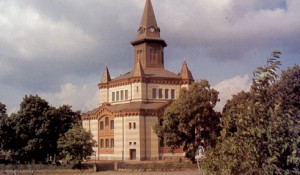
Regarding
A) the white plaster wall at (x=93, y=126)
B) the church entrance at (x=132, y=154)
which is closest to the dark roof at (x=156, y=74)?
the white plaster wall at (x=93, y=126)

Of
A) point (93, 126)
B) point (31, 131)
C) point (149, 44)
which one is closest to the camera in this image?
point (31, 131)

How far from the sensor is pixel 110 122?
75938 mm

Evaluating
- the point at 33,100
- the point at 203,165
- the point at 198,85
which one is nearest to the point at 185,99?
the point at 198,85

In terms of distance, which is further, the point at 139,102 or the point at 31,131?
the point at 139,102

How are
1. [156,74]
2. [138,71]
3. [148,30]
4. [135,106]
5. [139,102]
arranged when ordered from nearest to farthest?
1. [135,106]
2. [139,102]
3. [138,71]
4. [156,74]
5. [148,30]

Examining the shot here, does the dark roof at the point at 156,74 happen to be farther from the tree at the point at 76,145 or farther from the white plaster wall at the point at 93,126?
the tree at the point at 76,145

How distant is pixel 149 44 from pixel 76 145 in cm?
3490

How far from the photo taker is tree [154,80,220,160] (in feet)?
172

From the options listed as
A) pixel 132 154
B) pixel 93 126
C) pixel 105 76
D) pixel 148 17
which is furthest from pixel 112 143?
pixel 148 17

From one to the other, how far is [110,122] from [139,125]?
818 centimetres

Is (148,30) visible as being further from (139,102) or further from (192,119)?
(192,119)

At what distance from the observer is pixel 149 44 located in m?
82.9

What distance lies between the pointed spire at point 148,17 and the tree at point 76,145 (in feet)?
117

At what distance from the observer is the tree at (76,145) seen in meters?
54.3
